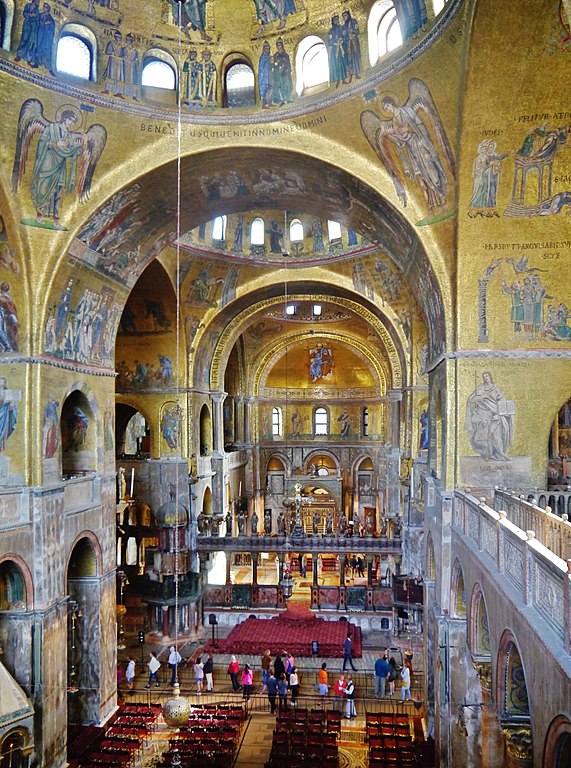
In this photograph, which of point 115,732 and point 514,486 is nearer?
point 514,486

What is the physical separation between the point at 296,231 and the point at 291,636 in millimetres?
16347

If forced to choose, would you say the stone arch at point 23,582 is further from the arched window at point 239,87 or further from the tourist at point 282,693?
the arched window at point 239,87

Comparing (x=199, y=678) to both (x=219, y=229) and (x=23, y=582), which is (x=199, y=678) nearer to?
(x=23, y=582)

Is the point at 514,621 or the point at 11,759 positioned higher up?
the point at 514,621

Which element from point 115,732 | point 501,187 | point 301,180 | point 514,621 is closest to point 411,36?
point 501,187

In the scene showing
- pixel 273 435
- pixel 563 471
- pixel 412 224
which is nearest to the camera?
pixel 412 224

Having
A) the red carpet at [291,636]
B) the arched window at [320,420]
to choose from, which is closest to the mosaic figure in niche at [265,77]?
the red carpet at [291,636]

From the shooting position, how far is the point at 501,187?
13.4 meters

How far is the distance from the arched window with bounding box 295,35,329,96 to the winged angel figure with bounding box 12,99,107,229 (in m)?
4.89

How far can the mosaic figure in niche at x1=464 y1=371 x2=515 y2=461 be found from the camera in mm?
13961

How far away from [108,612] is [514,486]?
12154mm

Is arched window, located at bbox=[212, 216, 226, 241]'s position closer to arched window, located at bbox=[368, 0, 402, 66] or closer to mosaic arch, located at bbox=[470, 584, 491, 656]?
arched window, located at bbox=[368, 0, 402, 66]

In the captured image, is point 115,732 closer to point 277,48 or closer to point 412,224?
point 412,224

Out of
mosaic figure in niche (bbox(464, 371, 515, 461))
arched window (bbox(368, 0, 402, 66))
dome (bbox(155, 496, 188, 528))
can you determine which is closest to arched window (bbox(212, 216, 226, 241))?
dome (bbox(155, 496, 188, 528))
